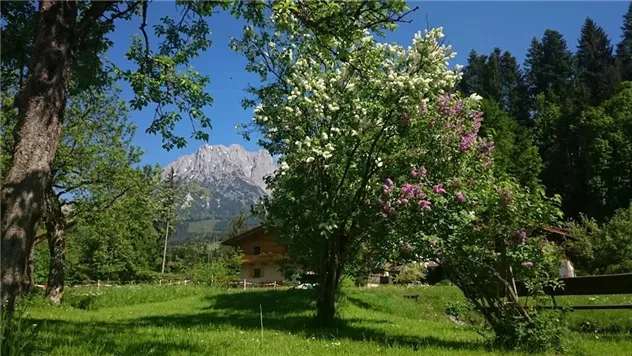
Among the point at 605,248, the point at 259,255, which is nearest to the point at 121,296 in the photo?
the point at 605,248

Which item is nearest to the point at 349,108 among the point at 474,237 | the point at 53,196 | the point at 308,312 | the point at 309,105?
the point at 309,105

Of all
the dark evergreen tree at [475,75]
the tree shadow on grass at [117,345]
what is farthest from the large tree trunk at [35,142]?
the dark evergreen tree at [475,75]

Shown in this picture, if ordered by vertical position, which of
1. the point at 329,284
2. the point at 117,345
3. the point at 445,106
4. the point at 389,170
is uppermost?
the point at 445,106

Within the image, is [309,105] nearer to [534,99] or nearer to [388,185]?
[388,185]

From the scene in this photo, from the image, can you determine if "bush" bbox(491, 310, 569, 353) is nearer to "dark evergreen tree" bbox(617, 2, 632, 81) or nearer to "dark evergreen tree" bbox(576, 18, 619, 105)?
"dark evergreen tree" bbox(576, 18, 619, 105)

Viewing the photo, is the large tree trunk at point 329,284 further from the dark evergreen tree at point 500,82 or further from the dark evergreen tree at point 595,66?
the dark evergreen tree at point 500,82

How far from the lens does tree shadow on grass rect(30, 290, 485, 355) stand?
6.53 m

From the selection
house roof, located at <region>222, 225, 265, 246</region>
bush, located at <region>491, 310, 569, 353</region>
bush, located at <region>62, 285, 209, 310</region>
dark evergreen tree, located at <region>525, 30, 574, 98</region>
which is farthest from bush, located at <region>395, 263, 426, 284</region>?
dark evergreen tree, located at <region>525, 30, 574, 98</region>

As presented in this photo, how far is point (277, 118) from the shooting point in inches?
471

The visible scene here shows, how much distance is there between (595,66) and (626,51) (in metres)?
6.09

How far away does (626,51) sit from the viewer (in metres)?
80.7

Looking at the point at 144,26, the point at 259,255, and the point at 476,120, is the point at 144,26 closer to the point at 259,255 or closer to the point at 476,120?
the point at 476,120

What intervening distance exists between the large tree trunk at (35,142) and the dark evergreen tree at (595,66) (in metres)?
80.2

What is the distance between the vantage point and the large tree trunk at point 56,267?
21.3 m
